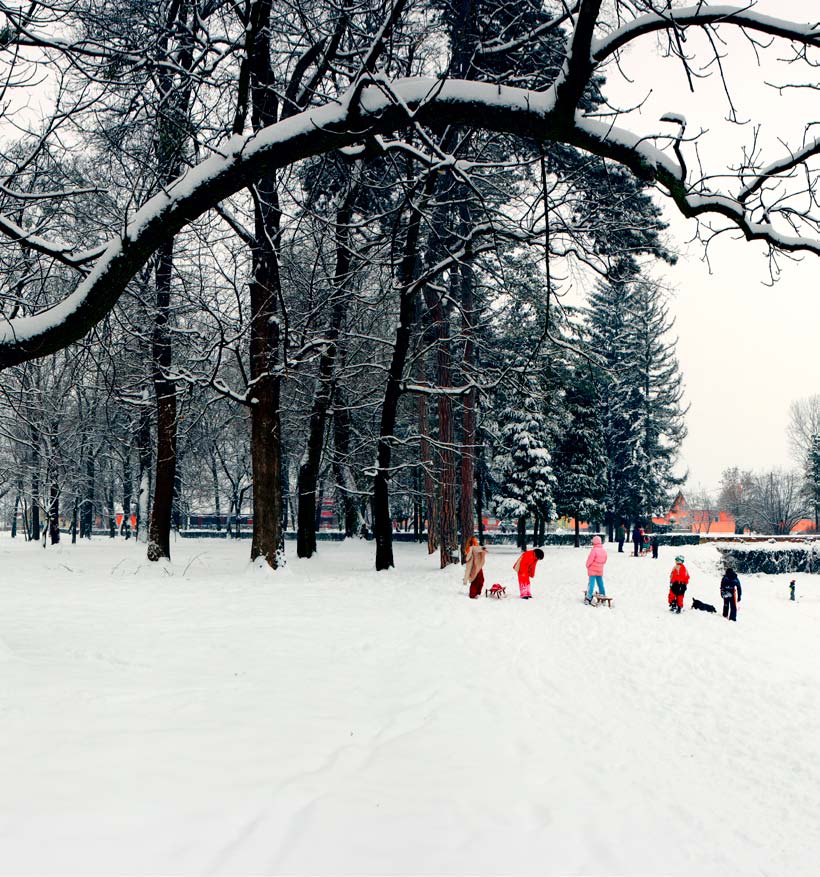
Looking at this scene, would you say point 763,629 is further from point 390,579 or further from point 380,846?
point 380,846

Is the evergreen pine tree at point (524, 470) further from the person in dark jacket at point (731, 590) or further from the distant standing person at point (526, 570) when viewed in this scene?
the distant standing person at point (526, 570)

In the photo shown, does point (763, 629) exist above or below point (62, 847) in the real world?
below

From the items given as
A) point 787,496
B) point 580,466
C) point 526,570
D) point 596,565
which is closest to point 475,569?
point 526,570

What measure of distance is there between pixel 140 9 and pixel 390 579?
1226cm

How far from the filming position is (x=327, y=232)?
1086 centimetres

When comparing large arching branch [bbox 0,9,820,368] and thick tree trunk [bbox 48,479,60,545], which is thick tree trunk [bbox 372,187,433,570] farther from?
thick tree trunk [bbox 48,479,60,545]

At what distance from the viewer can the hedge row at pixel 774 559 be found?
33875 millimetres

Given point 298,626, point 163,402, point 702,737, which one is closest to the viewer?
point 702,737

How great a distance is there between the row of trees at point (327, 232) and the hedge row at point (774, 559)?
21.8ft

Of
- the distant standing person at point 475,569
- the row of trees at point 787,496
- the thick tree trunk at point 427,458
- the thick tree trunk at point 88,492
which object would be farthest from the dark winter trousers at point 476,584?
the row of trees at point 787,496

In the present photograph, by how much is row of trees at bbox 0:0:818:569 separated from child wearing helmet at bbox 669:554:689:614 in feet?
16.0

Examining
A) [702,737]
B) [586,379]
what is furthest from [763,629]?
[586,379]

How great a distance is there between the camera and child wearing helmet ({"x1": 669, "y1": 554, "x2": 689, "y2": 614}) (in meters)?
15.7

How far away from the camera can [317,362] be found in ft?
68.9
